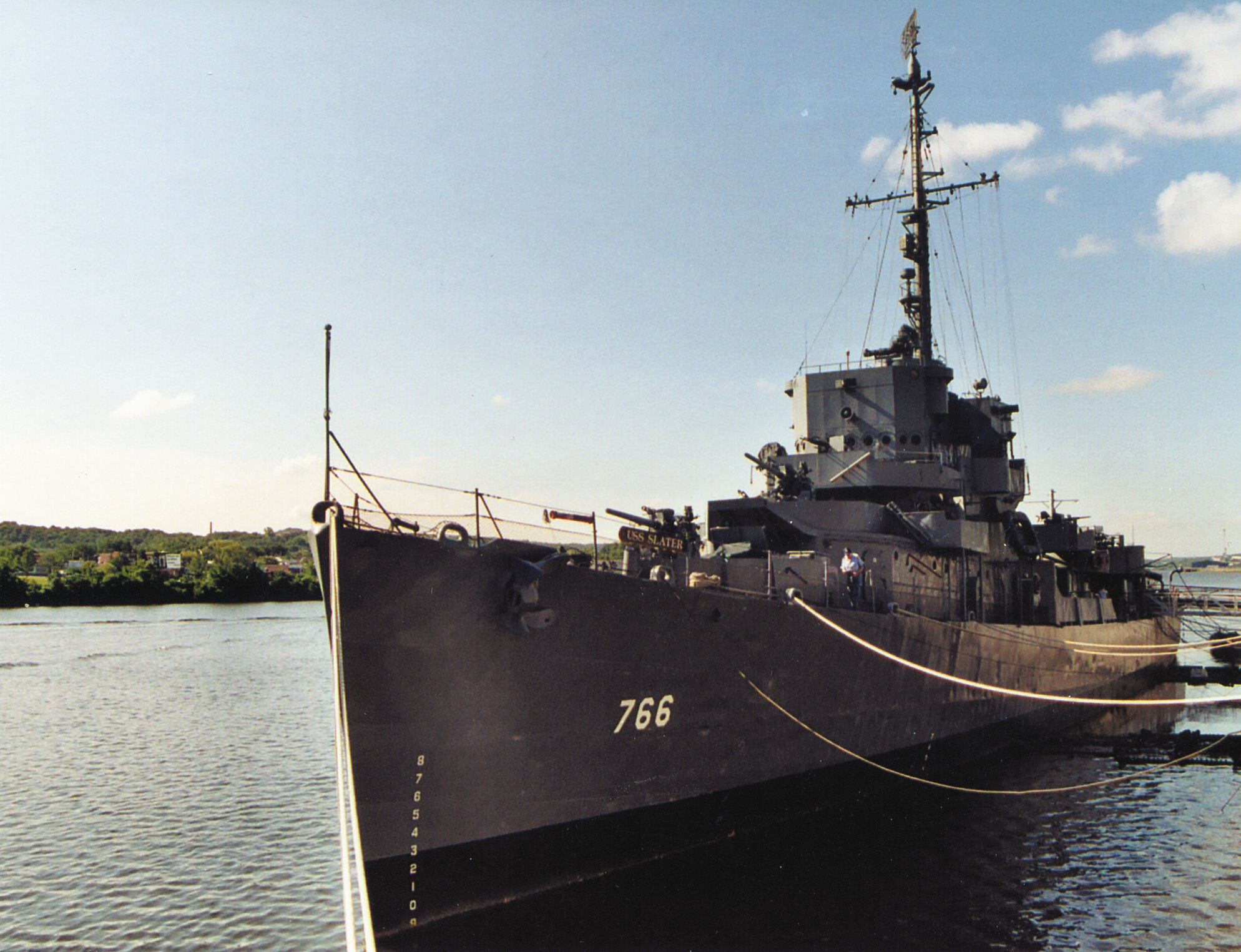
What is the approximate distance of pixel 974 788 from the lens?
15703 mm

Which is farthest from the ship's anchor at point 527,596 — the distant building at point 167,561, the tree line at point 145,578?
the distant building at point 167,561

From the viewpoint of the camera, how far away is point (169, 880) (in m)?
12.0

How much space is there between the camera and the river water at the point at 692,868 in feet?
32.1

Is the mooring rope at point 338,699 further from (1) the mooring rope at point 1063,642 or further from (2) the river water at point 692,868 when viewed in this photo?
(1) the mooring rope at point 1063,642

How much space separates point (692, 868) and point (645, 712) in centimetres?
219

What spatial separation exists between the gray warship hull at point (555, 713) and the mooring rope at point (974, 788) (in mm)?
65

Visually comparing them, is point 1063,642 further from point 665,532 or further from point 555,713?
point 555,713

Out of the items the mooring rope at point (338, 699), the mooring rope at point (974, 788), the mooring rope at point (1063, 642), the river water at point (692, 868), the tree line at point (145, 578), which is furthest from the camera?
the tree line at point (145, 578)

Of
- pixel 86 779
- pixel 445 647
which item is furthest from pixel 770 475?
pixel 86 779

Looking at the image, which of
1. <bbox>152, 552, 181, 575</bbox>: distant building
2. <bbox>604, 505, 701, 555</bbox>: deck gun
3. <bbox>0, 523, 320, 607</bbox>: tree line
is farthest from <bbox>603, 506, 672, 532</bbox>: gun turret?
<bbox>152, 552, 181, 575</bbox>: distant building

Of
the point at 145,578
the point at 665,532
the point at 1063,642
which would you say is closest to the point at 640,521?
the point at 665,532

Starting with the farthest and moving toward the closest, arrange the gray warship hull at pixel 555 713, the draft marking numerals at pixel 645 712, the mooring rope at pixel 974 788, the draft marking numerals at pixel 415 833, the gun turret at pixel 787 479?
the gun turret at pixel 787 479 → the mooring rope at pixel 974 788 → the draft marking numerals at pixel 645 712 → the draft marking numerals at pixel 415 833 → the gray warship hull at pixel 555 713

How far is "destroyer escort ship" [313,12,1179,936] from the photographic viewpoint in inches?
340

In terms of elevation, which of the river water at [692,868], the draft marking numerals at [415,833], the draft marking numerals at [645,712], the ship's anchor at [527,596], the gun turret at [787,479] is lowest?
the river water at [692,868]
